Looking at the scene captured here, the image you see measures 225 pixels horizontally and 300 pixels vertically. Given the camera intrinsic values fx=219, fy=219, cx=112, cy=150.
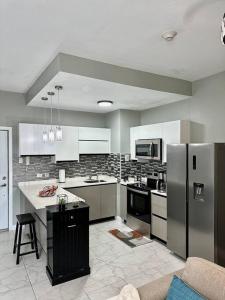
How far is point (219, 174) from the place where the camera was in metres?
2.84

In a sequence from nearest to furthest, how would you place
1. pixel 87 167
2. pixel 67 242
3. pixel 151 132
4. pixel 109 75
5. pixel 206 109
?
pixel 67 242 < pixel 109 75 < pixel 206 109 < pixel 151 132 < pixel 87 167

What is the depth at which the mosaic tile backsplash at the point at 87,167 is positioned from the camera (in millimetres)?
4562

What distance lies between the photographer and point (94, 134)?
5.18m

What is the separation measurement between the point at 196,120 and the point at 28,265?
3.50 meters

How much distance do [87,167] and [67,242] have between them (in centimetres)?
276

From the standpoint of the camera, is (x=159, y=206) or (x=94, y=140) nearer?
(x=159, y=206)

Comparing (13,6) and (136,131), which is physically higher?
(13,6)

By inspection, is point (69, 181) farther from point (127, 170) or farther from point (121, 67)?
point (121, 67)

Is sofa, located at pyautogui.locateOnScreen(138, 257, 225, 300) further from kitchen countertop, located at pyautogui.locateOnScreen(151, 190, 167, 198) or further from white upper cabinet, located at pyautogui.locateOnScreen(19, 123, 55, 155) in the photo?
white upper cabinet, located at pyautogui.locateOnScreen(19, 123, 55, 155)

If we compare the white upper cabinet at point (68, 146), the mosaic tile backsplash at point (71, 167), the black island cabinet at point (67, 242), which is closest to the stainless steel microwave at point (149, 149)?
the mosaic tile backsplash at point (71, 167)

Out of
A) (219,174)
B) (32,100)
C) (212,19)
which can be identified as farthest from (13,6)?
(219,174)

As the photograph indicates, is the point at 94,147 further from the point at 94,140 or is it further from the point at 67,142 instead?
the point at 67,142

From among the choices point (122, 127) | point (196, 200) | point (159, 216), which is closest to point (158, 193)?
point (159, 216)

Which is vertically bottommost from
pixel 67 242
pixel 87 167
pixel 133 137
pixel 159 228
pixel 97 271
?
pixel 97 271
